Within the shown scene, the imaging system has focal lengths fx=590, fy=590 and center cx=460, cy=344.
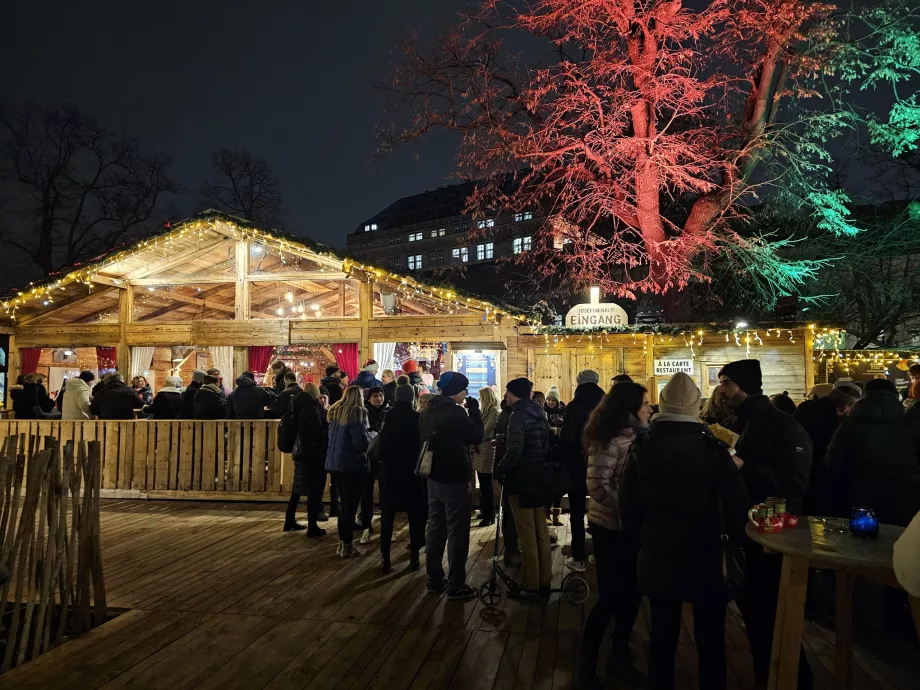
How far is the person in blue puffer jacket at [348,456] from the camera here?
6262mm

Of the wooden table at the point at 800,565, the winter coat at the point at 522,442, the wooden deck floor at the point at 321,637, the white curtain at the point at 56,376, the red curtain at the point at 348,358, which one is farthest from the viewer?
the white curtain at the point at 56,376

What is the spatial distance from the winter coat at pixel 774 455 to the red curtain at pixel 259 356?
11034mm

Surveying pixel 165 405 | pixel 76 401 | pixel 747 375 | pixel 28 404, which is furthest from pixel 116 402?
pixel 747 375

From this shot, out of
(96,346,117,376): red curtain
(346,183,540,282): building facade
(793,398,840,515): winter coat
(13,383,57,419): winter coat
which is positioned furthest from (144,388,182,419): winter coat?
(346,183,540,282): building facade

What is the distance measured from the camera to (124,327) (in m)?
13.5

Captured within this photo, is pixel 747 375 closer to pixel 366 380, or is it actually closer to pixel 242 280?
pixel 366 380

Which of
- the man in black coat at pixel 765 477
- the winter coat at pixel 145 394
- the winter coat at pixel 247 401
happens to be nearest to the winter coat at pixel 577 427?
the man in black coat at pixel 765 477

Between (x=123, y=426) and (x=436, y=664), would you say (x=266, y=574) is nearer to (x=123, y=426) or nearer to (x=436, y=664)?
(x=436, y=664)

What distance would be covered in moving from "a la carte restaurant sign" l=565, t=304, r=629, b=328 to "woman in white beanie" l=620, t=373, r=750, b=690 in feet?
30.2

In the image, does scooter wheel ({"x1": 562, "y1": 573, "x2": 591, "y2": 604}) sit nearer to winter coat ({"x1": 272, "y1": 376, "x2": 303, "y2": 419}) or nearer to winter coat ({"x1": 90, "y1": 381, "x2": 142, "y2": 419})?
winter coat ({"x1": 272, "y1": 376, "x2": 303, "y2": 419})

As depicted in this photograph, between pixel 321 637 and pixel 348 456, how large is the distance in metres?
2.27

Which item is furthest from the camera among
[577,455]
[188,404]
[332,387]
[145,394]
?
[145,394]

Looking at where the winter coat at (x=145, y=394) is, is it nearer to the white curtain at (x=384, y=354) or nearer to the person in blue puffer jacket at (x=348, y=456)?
the white curtain at (x=384, y=354)

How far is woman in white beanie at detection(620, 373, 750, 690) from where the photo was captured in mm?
2873
